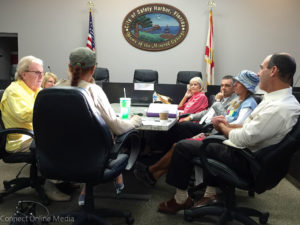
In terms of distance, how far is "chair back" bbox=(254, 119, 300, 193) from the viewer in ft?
4.86

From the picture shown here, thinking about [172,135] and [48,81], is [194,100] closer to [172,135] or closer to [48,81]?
[172,135]

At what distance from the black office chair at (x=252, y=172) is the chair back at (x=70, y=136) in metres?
0.63

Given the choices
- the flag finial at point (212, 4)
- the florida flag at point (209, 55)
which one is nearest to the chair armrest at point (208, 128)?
the florida flag at point (209, 55)

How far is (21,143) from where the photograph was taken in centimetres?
208

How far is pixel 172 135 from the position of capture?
10.7ft

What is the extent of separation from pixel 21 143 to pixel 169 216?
1.17 m

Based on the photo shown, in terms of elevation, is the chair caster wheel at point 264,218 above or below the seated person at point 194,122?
below

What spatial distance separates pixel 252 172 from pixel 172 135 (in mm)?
1720

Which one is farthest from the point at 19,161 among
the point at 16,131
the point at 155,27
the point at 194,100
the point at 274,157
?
the point at 155,27

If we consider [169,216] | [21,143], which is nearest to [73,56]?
[21,143]

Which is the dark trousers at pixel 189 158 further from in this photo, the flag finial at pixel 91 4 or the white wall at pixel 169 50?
the flag finial at pixel 91 4

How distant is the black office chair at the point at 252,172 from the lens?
58.8 inches

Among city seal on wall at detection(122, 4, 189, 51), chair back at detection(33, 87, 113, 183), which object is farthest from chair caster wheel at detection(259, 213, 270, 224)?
city seal on wall at detection(122, 4, 189, 51)

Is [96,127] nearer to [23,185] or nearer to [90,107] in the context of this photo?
[90,107]
